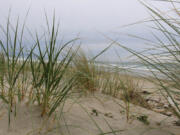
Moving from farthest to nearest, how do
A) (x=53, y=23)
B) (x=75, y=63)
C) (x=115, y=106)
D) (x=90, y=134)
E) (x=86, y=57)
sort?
(x=86, y=57)
(x=75, y=63)
(x=115, y=106)
(x=53, y=23)
(x=90, y=134)

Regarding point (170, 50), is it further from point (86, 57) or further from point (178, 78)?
point (86, 57)

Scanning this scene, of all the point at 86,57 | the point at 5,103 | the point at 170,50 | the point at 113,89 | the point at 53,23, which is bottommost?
the point at 113,89

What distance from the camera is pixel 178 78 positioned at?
38.9 inches

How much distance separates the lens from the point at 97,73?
1982 mm

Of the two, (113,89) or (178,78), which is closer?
(178,78)

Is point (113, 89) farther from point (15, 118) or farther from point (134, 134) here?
point (15, 118)

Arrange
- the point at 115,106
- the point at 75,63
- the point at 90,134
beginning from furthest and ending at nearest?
1. the point at 75,63
2. the point at 115,106
3. the point at 90,134

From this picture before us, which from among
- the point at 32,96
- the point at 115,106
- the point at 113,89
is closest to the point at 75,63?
the point at 113,89

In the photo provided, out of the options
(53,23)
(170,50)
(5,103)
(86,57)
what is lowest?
(5,103)

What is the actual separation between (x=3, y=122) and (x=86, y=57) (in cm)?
123

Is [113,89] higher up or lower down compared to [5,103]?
lower down

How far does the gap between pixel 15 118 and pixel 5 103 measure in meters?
0.16

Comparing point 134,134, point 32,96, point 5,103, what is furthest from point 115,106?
point 5,103

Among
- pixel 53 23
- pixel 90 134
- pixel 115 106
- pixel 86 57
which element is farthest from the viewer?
pixel 86 57
